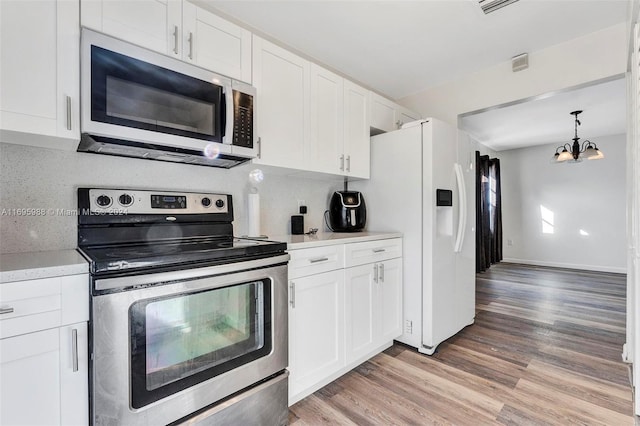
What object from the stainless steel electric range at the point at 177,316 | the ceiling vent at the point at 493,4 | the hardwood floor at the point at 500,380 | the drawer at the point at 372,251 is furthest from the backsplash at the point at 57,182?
the ceiling vent at the point at 493,4

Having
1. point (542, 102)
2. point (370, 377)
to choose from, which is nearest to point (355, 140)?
point (370, 377)

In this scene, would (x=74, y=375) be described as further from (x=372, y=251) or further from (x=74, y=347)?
(x=372, y=251)

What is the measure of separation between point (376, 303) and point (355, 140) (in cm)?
128

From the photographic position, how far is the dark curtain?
5402 millimetres

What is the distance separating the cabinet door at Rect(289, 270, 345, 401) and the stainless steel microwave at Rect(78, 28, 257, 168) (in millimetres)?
853

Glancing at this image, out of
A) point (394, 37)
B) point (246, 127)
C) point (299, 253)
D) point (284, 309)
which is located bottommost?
point (284, 309)

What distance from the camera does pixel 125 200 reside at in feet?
5.01

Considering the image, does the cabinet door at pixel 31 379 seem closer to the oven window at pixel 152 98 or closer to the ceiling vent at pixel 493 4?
the oven window at pixel 152 98

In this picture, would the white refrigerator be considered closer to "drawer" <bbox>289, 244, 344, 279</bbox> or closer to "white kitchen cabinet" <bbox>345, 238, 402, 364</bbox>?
"white kitchen cabinet" <bbox>345, 238, 402, 364</bbox>

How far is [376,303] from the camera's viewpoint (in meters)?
2.22

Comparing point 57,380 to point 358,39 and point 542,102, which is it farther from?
point 542,102

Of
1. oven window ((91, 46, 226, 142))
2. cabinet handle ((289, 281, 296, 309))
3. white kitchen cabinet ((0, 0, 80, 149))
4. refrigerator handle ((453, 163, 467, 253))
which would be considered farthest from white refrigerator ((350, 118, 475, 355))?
white kitchen cabinet ((0, 0, 80, 149))

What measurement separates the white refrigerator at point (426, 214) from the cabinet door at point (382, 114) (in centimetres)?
20

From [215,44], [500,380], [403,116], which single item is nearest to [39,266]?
[215,44]
